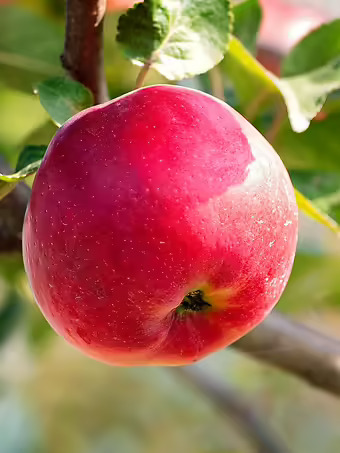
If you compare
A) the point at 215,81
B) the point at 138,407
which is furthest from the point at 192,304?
the point at 138,407

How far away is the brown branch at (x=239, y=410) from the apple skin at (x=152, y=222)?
1.00m

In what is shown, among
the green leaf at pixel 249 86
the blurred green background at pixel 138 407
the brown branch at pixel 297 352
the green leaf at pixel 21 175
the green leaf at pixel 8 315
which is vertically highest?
the green leaf at pixel 21 175

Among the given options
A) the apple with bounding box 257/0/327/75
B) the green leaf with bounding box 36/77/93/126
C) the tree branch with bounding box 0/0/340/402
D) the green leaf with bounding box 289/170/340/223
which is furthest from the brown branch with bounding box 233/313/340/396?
the apple with bounding box 257/0/327/75

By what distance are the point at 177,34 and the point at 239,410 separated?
1083 mm

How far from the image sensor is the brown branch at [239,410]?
57.8 inches

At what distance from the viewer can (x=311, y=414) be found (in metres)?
2.27

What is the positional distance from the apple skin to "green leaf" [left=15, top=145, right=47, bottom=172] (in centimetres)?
4

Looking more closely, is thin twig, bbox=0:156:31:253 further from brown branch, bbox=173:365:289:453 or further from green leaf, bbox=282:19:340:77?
brown branch, bbox=173:365:289:453

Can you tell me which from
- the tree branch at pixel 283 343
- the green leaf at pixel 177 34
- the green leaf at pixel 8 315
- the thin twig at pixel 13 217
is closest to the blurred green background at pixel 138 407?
the green leaf at pixel 8 315

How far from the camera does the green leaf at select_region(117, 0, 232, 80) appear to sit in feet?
1.79

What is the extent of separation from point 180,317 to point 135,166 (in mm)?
119

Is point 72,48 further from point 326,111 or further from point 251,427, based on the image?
point 251,427

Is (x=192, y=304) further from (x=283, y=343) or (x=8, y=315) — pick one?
(x=8, y=315)

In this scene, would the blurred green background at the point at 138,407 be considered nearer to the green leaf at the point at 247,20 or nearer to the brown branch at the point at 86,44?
the green leaf at the point at 247,20
